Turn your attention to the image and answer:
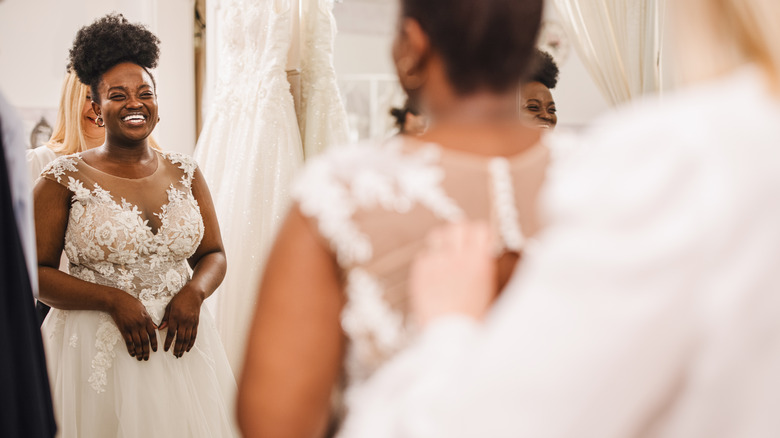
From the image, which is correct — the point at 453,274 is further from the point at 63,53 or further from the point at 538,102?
the point at 63,53

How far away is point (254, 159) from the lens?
111 inches

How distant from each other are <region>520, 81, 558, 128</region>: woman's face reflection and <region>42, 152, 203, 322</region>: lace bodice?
122 centimetres

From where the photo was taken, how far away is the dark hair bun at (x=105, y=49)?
2213 millimetres

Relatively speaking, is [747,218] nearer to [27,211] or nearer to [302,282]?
[302,282]

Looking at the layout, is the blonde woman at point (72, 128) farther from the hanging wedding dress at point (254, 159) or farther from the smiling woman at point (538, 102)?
the smiling woman at point (538, 102)

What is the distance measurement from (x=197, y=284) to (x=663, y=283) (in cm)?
182

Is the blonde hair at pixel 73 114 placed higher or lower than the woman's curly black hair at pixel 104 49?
lower

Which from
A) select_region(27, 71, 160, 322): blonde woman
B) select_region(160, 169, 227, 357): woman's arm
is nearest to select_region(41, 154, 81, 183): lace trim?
select_region(160, 169, 227, 357): woman's arm

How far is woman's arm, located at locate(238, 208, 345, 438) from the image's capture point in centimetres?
85

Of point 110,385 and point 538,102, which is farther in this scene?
point 538,102

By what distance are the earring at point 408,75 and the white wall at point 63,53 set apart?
12.3 ft

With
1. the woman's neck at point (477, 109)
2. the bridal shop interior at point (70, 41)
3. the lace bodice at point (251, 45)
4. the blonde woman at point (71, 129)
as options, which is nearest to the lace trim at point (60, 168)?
Result: the blonde woman at point (71, 129)

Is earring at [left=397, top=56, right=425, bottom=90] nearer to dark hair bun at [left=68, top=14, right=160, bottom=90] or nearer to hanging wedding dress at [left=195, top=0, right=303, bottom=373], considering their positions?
dark hair bun at [left=68, top=14, right=160, bottom=90]

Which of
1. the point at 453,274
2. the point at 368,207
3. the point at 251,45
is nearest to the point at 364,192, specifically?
the point at 368,207
